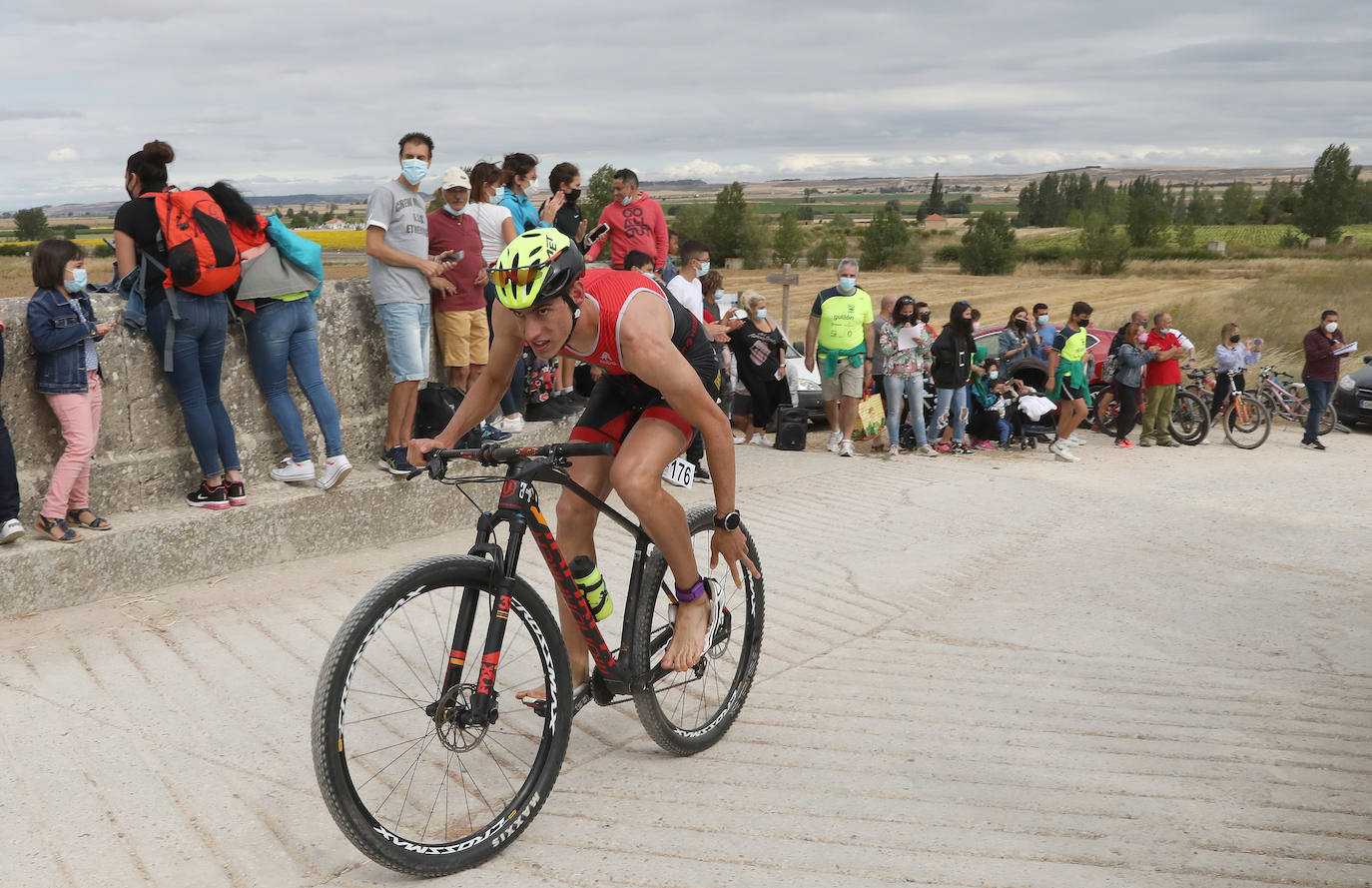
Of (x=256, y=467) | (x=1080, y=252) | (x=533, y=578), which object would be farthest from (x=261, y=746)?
(x=1080, y=252)

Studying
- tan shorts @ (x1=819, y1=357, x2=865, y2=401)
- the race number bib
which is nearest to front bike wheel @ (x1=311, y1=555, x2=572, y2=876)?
the race number bib

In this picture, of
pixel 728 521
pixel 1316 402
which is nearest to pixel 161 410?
pixel 728 521

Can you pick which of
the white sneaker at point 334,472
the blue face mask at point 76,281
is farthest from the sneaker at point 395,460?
the blue face mask at point 76,281

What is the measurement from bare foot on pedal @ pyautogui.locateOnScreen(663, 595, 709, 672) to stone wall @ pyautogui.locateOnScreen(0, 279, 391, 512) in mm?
4018

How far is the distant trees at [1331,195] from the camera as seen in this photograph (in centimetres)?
10419

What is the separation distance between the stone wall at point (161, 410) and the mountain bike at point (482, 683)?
2.94m

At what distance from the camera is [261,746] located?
175 inches

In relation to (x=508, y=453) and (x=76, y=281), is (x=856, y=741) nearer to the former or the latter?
(x=508, y=453)

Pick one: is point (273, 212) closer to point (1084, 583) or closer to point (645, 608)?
point (645, 608)

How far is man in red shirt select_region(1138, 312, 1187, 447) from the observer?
1477cm

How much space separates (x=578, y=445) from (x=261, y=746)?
1949 millimetres

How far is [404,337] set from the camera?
7.56m

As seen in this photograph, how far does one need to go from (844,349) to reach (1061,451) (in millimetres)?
3254

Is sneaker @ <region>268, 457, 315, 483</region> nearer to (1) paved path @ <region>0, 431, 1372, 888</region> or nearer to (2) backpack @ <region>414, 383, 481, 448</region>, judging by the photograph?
(1) paved path @ <region>0, 431, 1372, 888</region>
